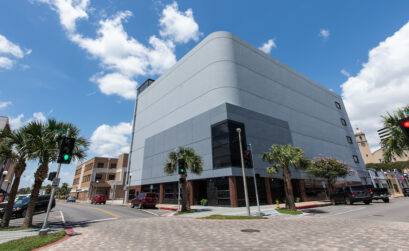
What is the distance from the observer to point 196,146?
3023cm

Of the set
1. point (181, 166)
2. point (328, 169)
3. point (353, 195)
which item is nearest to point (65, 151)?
point (181, 166)

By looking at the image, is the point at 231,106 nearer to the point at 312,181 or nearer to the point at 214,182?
the point at 214,182

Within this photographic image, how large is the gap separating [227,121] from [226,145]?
3206mm

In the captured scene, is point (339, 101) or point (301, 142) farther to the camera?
point (339, 101)

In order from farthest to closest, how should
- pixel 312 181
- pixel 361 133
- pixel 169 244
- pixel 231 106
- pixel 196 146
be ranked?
1. pixel 361 133
2. pixel 312 181
3. pixel 196 146
4. pixel 231 106
5. pixel 169 244

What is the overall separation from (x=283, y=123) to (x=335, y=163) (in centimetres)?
999

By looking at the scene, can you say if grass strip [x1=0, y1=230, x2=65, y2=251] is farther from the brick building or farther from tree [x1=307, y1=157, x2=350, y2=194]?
the brick building

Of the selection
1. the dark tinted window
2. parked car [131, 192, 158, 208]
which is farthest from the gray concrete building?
parked car [131, 192, 158, 208]

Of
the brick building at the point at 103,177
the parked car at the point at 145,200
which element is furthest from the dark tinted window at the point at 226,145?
the brick building at the point at 103,177

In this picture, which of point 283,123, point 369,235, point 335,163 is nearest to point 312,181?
point 335,163

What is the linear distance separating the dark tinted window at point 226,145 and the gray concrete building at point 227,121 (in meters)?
0.13

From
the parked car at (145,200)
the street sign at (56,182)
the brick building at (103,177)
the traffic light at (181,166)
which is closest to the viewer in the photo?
the street sign at (56,182)

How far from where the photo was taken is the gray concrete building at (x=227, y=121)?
27000 mm

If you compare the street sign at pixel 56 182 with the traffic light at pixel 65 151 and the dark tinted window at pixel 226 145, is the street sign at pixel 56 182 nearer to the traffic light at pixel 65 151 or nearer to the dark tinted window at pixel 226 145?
the traffic light at pixel 65 151
